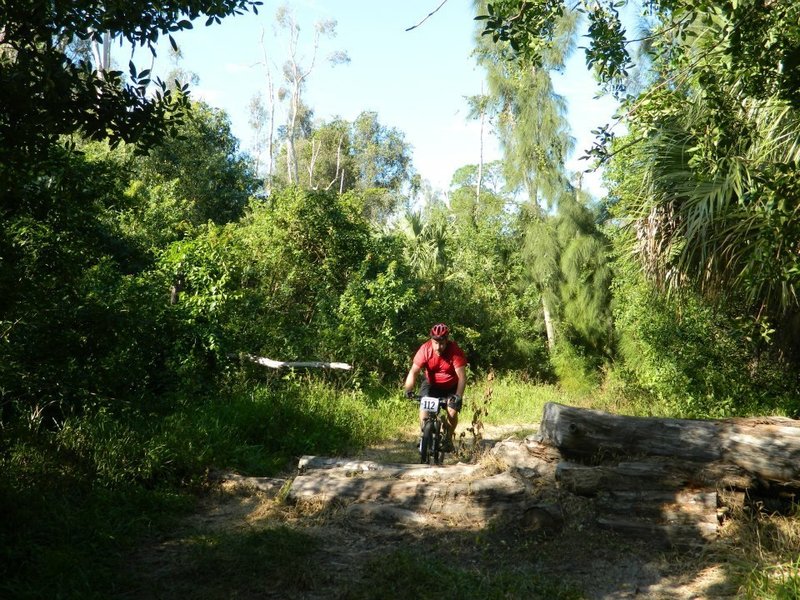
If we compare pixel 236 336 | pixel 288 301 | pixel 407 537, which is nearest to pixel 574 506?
pixel 407 537

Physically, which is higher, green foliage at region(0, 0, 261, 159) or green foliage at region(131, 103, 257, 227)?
green foliage at region(131, 103, 257, 227)

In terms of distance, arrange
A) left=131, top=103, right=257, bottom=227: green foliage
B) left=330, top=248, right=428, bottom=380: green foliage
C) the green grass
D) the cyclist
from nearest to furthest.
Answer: the green grass
the cyclist
left=330, top=248, right=428, bottom=380: green foliage
left=131, top=103, right=257, bottom=227: green foliage

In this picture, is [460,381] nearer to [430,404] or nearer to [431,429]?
[430,404]

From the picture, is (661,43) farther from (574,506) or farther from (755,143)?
(574,506)

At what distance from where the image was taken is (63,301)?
7883 millimetres

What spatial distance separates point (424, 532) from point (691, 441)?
265 cm

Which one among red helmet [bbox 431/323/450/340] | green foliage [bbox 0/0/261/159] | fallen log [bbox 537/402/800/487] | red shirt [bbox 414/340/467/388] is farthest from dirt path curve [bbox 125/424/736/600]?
green foliage [bbox 0/0/261/159]

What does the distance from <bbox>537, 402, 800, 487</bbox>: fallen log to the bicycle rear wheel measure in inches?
58.8

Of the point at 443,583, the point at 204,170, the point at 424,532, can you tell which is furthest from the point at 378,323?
the point at 204,170

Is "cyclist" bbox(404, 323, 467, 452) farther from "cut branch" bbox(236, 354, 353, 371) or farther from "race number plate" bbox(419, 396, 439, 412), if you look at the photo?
"cut branch" bbox(236, 354, 353, 371)

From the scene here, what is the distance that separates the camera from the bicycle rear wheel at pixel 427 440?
846 cm

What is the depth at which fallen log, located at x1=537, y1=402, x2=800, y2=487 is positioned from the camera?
646 centimetres

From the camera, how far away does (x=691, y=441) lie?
6809mm

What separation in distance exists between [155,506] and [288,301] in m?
9.09
